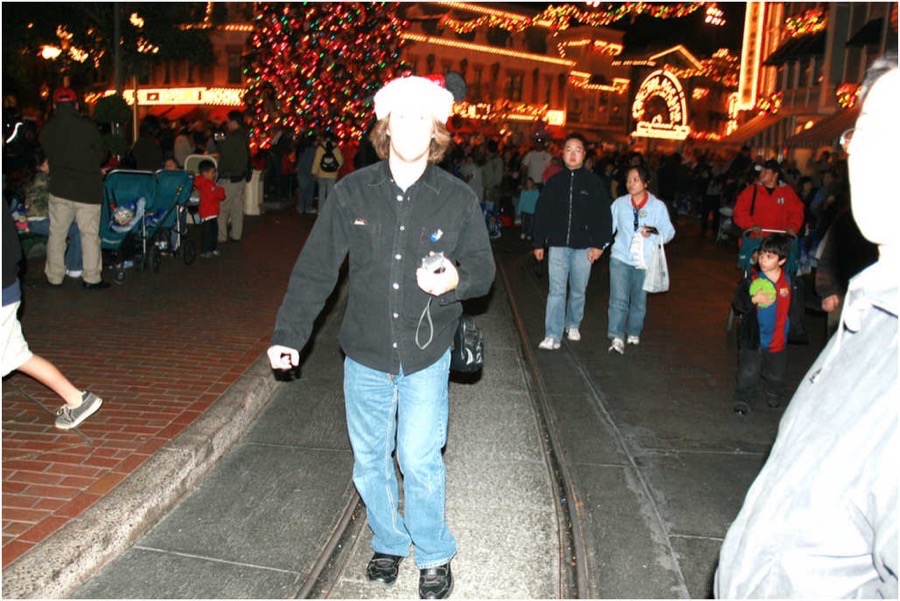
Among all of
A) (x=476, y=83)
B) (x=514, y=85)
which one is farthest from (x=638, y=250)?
(x=514, y=85)

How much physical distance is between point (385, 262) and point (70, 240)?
25.4 ft

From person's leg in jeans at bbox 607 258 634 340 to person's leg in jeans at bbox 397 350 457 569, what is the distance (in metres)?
5.17

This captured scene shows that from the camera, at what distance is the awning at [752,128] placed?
42219mm

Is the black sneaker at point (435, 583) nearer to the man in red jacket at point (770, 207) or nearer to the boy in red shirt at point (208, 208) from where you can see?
the man in red jacket at point (770, 207)

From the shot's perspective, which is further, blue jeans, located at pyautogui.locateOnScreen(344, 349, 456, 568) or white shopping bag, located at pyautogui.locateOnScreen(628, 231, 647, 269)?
white shopping bag, located at pyautogui.locateOnScreen(628, 231, 647, 269)

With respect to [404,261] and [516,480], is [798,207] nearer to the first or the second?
[516,480]

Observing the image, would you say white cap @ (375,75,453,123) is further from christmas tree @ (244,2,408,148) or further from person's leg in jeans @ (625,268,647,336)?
christmas tree @ (244,2,408,148)

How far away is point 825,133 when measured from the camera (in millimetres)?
27531

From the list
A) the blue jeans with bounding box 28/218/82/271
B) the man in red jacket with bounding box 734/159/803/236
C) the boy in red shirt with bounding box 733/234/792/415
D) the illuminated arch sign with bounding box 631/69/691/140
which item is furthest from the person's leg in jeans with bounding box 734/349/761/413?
the illuminated arch sign with bounding box 631/69/691/140

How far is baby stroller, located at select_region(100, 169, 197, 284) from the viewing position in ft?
32.7

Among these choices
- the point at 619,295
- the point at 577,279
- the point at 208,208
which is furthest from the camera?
the point at 208,208

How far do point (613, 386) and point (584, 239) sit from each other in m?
1.58

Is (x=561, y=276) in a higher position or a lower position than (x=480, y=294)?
lower

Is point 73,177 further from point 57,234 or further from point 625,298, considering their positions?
point 625,298
